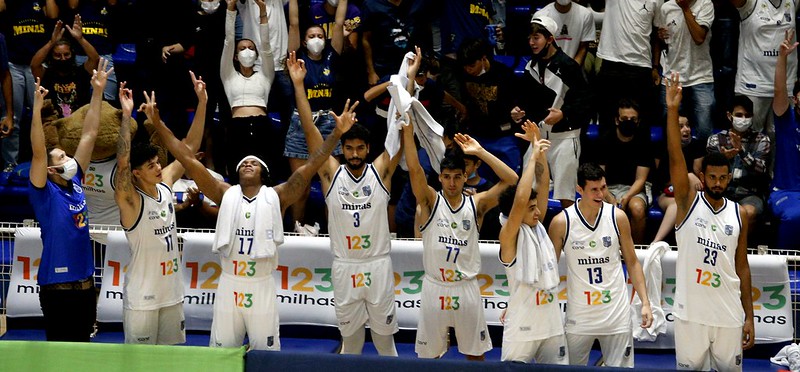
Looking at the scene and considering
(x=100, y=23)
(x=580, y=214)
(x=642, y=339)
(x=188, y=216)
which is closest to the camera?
(x=580, y=214)

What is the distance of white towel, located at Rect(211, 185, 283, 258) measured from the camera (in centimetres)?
949

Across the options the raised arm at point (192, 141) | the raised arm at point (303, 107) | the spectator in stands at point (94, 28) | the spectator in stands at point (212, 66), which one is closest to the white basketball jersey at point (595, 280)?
the raised arm at point (303, 107)

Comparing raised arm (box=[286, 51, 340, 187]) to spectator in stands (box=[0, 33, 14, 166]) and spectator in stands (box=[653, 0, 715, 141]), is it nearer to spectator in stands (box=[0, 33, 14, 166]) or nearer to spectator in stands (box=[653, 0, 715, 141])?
spectator in stands (box=[0, 33, 14, 166])

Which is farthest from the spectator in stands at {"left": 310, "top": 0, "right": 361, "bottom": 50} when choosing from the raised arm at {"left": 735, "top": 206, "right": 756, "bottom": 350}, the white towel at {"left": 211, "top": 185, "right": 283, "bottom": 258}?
the raised arm at {"left": 735, "top": 206, "right": 756, "bottom": 350}

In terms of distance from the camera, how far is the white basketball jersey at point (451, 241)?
966cm

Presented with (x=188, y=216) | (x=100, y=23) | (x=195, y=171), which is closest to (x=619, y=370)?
(x=195, y=171)

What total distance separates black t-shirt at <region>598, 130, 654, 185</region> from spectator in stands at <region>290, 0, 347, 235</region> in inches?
115

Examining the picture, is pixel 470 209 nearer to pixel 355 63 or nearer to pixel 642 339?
pixel 642 339

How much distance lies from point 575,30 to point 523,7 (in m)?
1.60

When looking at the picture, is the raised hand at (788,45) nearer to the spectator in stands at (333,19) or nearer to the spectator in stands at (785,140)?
the spectator in stands at (785,140)

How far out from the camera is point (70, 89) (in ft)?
43.3

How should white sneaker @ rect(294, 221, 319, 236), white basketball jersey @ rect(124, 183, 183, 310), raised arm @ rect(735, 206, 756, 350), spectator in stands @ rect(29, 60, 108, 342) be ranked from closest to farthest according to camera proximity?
raised arm @ rect(735, 206, 756, 350)
spectator in stands @ rect(29, 60, 108, 342)
white basketball jersey @ rect(124, 183, 183, 310)
white sneaker @ rect(294, 221, 319, 236)

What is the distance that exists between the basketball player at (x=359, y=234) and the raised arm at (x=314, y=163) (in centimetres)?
22

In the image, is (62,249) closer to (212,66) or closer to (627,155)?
(212,66)
